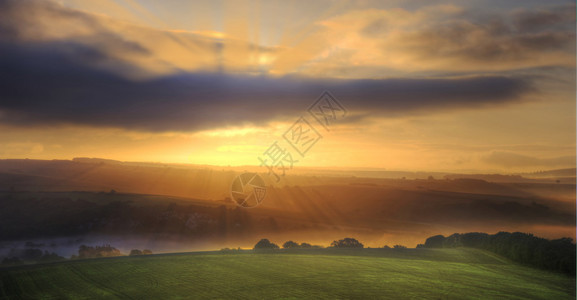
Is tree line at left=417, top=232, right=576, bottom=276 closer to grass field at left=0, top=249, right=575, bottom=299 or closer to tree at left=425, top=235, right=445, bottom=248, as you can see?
grass field at left=0, top=249, right=575, bottom=299

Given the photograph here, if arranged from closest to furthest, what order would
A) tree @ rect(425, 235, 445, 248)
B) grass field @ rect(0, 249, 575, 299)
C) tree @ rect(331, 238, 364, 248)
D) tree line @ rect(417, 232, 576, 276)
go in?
1. grass field @ rect(0, 249, 575, 299)
2. tree line @ rect(417, 232, 576, 276)
3. tree @ rect(425, 235, 445, 248)
4. tree @ rect(331, 238, 364, 248)

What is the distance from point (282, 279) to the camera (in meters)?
33.0

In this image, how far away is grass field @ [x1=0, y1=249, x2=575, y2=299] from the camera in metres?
28.6

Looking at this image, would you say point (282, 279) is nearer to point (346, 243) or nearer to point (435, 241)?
point (435, 241)

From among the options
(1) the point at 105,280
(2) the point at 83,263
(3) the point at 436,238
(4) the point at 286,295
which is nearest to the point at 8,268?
(2) the point at 83,263

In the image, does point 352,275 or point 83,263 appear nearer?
point 352,275

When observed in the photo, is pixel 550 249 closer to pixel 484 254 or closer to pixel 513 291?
pixel 484 254

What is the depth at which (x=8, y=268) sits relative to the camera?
128 feet

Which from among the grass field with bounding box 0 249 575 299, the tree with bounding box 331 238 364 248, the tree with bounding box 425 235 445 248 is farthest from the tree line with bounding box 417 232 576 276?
the tree with bounding box 331 238 364 248

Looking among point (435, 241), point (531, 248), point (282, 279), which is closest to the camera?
point (282, 279)

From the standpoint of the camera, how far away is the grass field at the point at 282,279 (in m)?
28.6

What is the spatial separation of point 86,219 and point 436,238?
114511 mm

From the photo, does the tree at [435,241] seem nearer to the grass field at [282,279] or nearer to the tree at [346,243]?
the tree at [346,243]

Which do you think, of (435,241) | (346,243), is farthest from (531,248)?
(346,243)
